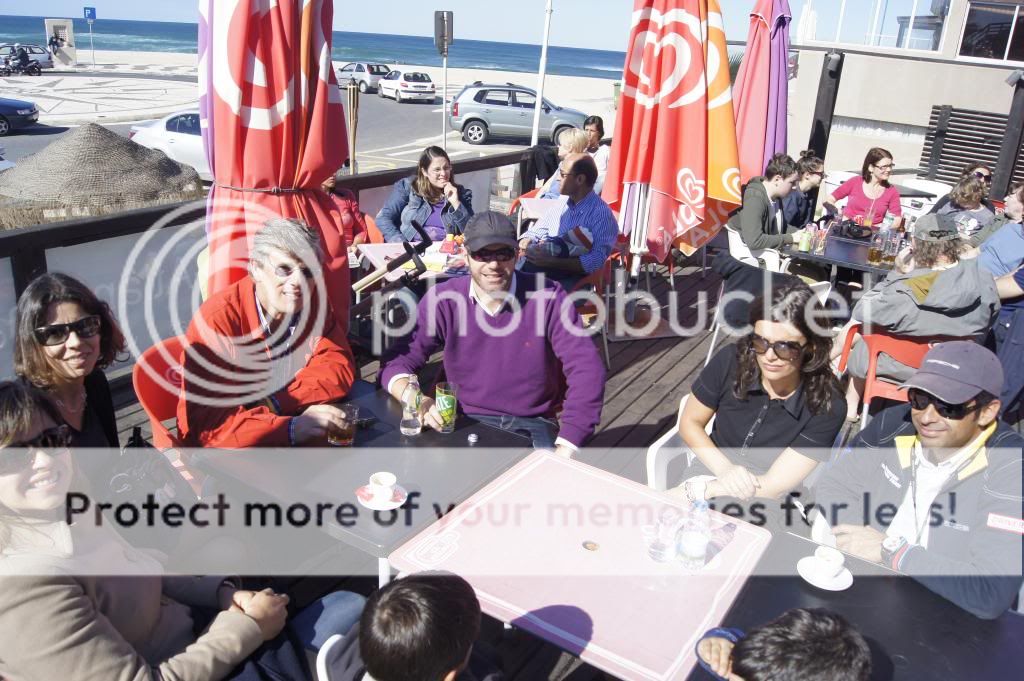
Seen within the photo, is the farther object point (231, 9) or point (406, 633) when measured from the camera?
point (231, 9)

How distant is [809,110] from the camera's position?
12.6 meters

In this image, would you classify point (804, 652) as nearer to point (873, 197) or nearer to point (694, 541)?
point (694, 541)

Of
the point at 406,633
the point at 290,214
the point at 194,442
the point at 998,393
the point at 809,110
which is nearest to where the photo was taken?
the point at 406,633

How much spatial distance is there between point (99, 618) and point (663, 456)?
85.8 inches

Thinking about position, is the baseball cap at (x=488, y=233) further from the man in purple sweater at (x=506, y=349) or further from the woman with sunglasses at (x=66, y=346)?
the woman with sunglasses at (x=66, y=346)

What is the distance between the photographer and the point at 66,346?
2.46 metres

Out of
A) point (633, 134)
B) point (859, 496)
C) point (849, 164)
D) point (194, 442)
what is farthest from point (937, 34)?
point (194, 442)

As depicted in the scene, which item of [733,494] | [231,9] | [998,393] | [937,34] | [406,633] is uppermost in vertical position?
[937,34]

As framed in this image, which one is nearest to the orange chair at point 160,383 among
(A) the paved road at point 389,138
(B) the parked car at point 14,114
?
(A) the paved road at point 389,138

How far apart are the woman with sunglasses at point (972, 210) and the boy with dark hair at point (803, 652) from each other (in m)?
5.47

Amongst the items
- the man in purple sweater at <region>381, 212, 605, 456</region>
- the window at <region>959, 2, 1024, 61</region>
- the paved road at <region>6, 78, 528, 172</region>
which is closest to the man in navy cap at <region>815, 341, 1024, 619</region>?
the man in purple sweater at <region>381, 212, 605, 456</region>

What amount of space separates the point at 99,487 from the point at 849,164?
43.8 ft

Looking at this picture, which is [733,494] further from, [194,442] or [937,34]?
[937,34]

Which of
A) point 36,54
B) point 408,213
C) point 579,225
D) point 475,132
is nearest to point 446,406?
point 579,225
